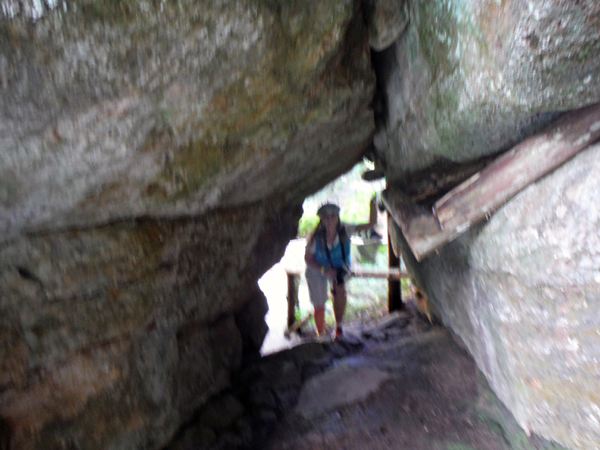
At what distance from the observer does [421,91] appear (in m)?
2.55

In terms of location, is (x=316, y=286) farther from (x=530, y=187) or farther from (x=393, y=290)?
(x=530, y=187)

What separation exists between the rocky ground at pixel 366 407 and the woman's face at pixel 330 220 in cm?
182

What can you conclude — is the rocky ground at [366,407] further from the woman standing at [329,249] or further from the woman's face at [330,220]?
the woman's face at [330,220]

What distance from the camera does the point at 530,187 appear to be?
211 centimetres

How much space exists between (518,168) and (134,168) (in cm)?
226

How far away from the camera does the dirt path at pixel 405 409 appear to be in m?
3.01

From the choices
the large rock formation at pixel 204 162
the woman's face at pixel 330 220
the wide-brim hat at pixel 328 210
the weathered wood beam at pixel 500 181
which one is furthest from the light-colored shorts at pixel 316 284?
the weathered wood beam at pixel 500 181

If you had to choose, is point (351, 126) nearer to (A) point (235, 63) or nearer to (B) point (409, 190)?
(B) point (409, 190)

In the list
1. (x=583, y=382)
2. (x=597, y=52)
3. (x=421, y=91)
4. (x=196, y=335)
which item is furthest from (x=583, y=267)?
(x=196, y=335)

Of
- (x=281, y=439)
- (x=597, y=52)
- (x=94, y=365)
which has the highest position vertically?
(x=597, y=52)

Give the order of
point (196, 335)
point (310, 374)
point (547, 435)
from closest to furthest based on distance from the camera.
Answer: point (547, 435)
point (196, 335)
point (310, 374)

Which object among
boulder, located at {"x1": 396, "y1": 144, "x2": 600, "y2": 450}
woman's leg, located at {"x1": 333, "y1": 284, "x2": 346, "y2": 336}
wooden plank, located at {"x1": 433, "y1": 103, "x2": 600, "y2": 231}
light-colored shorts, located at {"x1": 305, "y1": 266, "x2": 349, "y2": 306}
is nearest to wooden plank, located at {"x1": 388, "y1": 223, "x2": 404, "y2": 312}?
woman's leg, located at {"x1": 333, "y1": 284, "x2": 346, "y2": 336}

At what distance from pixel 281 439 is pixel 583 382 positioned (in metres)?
2.52

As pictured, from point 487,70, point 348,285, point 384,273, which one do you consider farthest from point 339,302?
point 348,285
